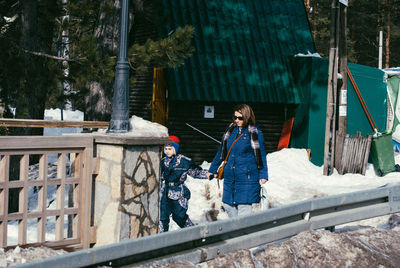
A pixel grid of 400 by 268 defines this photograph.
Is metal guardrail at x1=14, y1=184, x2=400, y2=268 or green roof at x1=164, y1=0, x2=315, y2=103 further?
green roof at x1=164, y1=0, x2=315, y2=103

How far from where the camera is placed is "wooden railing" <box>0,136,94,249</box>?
5.23 m

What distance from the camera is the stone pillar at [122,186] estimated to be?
5.84 m

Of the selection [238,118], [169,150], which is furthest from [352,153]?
[238,118]

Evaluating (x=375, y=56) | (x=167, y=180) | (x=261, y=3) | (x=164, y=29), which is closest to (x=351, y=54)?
(x=375, y=56)

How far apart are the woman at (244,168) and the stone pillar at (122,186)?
1016 mm

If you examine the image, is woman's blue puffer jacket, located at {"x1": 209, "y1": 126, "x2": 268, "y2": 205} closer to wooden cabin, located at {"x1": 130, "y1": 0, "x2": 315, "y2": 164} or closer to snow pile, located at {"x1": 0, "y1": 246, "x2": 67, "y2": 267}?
snow pile, located at {"x1": 0, "y1": 246, "x2": 67, "y2": 267}

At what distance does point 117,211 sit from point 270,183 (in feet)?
24.5

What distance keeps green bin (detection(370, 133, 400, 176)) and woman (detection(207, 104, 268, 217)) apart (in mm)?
9072

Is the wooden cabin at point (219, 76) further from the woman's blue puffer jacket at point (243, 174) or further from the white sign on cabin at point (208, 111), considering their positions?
the woman's blue puffer jacket at point (243, 174)

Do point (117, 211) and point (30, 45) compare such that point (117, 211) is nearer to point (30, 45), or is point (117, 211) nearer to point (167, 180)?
point (167, 180)

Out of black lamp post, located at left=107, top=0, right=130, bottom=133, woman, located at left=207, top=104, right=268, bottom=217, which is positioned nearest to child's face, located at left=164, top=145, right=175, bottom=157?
woman, located at left=207, top=104, right=268, bottom=217

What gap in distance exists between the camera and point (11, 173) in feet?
34.7

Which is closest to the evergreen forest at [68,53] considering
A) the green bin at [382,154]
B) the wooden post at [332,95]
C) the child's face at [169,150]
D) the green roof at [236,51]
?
the green roof at [236,51]

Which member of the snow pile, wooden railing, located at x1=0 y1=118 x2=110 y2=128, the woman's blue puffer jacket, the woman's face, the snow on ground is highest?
the woman's face
